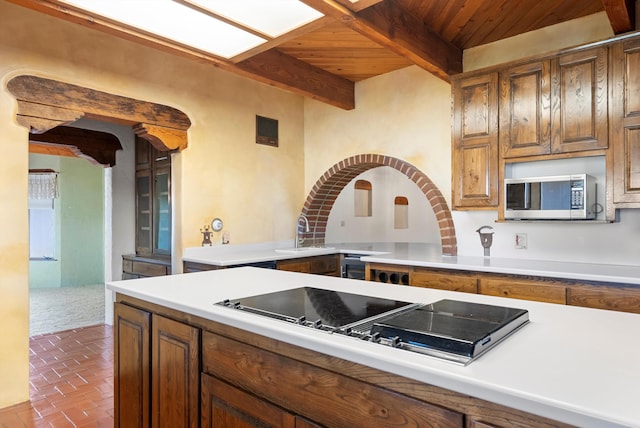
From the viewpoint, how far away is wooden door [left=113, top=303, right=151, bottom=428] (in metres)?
1.87

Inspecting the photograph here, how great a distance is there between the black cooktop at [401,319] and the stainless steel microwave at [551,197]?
188cm

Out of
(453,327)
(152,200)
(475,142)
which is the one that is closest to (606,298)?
(475,142)

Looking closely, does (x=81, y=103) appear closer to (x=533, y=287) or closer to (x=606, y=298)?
(x=533, y=287)

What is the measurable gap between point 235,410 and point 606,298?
2.24 meters

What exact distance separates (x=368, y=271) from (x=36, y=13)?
131 inches

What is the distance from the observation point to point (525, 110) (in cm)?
302

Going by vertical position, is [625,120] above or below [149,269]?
above

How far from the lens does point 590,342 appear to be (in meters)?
1.06

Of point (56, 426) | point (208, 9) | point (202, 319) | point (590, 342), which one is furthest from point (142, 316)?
point (590, 342)

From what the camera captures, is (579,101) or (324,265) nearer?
(579,101)

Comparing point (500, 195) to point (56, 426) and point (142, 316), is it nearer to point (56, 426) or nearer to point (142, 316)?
point (142, 316)

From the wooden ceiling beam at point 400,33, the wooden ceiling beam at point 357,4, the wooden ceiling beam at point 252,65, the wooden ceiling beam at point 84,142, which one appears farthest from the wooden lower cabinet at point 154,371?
the wooden ceiling beam at point 84,142

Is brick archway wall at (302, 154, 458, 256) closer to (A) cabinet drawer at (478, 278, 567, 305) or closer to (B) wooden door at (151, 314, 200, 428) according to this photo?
(A) cabinet drawer at (478, 278, 567, 305)

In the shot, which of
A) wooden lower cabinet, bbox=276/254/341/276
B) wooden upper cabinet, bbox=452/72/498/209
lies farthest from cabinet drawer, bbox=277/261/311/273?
wooden upper cabinet, bbox=452/72/498/209
